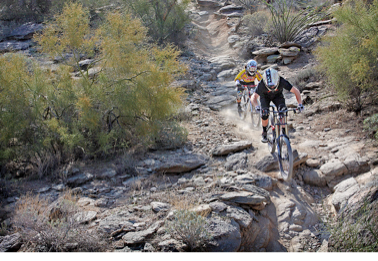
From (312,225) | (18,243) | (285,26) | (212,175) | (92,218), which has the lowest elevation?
(312,225)

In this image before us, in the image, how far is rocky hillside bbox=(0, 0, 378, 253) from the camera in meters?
4.33

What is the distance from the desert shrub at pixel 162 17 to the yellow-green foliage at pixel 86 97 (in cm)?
1075

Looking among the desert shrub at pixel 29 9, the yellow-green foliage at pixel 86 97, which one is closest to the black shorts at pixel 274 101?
the yellow-green foliage at pixel 86 97

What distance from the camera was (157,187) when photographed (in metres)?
6.02

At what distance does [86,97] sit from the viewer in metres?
7.06

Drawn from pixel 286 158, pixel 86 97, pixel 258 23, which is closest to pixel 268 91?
pixel 286 158

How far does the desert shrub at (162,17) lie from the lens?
59.5 ft

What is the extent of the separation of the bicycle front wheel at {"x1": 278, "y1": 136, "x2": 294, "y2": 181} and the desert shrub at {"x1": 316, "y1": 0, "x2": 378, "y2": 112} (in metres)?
3.86

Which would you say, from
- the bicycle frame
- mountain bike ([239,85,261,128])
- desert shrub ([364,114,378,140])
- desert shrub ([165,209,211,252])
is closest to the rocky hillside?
desert shrub ([165,209,211,252])

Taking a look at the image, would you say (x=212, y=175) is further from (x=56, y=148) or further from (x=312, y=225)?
(x=56, y=148)

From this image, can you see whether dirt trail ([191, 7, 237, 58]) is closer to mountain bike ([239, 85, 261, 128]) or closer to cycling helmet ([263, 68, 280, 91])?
mountain bike ([239, 85, 261, 128])

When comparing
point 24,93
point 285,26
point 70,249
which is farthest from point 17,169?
point 285,26

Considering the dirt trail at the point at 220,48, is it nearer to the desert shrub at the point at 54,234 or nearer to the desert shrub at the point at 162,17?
the desert shrub at the point at 162,17

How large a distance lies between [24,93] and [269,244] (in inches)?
268
